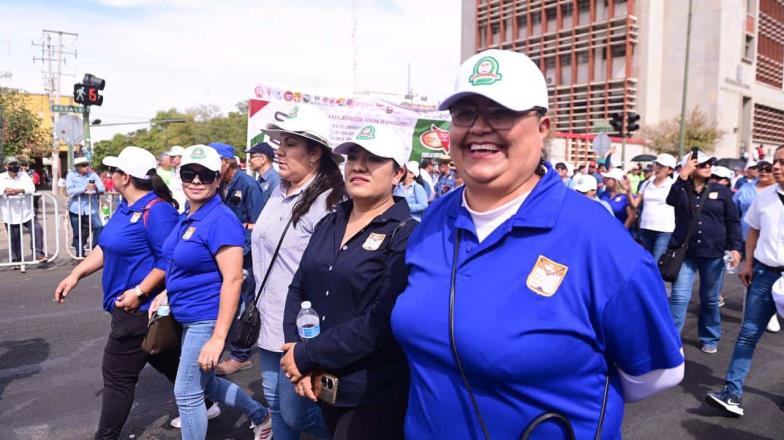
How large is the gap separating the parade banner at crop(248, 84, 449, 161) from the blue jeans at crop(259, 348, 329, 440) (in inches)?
311

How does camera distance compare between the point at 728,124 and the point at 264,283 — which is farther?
the point at 728,124

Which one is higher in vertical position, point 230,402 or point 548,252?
point 548,252

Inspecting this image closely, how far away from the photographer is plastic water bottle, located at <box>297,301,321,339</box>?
2.37 meters

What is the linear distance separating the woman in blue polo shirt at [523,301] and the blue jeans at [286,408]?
113 cm

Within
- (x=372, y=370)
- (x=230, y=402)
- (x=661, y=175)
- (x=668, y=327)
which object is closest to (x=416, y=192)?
(x=661, y=175)

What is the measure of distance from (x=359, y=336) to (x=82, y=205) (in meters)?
10.5

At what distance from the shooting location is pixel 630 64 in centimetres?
3984

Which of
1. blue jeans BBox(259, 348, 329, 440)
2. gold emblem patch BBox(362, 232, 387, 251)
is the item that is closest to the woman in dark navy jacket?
gold emblem patch BBox(362, 232, 387, 251)

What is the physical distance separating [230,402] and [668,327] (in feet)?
9.35

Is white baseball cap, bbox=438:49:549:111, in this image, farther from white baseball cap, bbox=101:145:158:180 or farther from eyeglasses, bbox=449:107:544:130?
white baseball cap, bbox=101:145:158:180

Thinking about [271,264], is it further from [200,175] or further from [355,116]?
[355,116]

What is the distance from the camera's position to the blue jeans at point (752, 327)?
14.4 feet

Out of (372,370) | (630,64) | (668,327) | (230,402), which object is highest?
(630,64)

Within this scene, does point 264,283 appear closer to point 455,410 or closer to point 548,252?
point 455,410
